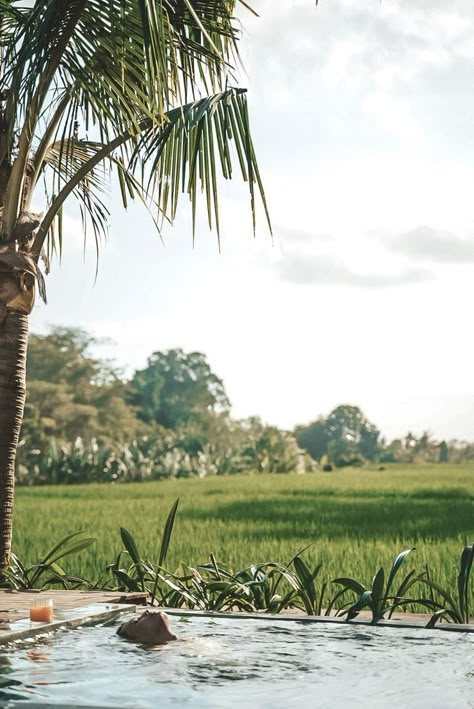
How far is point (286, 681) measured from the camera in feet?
12.0

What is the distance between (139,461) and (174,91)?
73.4ft

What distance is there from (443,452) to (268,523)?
41.4 metres

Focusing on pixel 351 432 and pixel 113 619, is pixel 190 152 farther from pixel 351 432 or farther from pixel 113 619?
pixel 351 432

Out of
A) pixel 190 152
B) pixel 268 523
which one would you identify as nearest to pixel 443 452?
pixel 268 523

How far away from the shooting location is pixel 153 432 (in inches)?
1969

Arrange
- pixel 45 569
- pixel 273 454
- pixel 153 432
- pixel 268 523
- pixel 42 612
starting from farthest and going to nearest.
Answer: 1. pixel 153 432
2. pixel 273 454
3. pixel 268 523
4. pixel 45 569
5. pixel 42 612

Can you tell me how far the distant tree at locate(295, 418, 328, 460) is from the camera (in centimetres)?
8212

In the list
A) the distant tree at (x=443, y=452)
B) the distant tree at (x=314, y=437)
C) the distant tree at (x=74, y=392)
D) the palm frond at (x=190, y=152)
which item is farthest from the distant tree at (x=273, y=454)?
the distant tree at (x=314, y=437)

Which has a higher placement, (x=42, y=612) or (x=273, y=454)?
(x=273, y=454)

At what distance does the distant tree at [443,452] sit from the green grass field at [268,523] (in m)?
30.6

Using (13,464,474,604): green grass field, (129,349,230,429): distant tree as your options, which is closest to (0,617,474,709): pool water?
(13,464,474,604): green grass field

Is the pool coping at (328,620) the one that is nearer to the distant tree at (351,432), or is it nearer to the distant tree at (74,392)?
the distant tree at (74,392)

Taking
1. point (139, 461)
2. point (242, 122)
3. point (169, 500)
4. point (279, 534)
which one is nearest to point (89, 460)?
point (139, 461)

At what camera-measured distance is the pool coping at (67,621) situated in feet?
13.7
